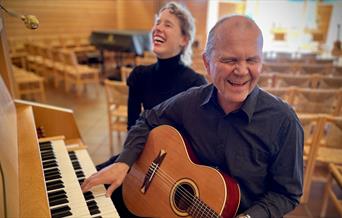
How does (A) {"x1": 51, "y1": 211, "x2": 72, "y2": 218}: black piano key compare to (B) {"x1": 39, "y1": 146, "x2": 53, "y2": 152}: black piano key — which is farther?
(B) {"x1": 39, "y1": 146, "x2": 53, "y2": 152}: black piano key

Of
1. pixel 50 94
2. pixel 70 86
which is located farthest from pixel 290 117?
pixel 70 86

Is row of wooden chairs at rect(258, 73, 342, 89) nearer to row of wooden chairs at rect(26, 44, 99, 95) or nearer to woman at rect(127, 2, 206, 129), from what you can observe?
woman at rect(127, 2, 206, 129)

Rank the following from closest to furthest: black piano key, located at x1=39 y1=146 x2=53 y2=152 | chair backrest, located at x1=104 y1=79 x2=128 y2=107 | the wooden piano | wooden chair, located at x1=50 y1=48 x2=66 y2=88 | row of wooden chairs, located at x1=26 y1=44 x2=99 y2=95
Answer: the wooden piano < black piano key, located at x1=39 y1=146 x2=53 y2=152 < chair backrest, located at x1=104 y1=79 x2=128 y2=107 < row of wooden chairs, located at x1=26 y1=44 x2=99 y2=95 < wooden chair, located at x1=50 y1=48 x2=66 y2=88

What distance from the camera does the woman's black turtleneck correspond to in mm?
1890

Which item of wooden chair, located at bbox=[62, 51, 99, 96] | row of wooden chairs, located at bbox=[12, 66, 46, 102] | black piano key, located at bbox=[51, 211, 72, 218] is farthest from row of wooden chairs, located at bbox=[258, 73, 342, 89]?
row of wooden chairs, located at bbox=[12, 66, 46, 102]

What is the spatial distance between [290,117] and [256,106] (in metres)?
0.15

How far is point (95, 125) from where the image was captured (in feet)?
14.3

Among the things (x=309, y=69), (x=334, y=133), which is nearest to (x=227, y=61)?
(x=334, y=133)

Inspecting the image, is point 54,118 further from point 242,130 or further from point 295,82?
point 295,82

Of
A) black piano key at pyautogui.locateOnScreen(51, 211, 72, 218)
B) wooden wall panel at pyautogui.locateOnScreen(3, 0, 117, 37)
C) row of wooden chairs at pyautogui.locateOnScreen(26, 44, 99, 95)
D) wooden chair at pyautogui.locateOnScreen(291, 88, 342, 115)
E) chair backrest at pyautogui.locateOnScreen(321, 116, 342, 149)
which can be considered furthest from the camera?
wooden wall panel at pyautogui.locateOnScreen(3, 0, 117, 37)

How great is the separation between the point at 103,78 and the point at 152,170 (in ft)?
20.7

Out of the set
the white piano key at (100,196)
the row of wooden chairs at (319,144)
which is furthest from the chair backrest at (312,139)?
the white piano key at (100,196)

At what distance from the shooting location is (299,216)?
2383mm

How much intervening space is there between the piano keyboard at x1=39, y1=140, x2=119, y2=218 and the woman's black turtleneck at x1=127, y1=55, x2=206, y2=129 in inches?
25.6
